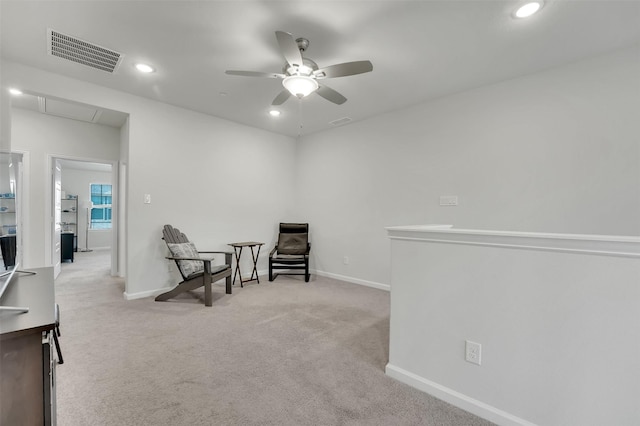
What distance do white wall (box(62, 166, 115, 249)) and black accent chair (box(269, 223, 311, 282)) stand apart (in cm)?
665

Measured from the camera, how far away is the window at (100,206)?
863 centimetres

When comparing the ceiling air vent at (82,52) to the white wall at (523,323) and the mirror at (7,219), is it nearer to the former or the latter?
the mirror at (7,219)

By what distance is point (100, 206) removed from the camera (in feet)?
28.7

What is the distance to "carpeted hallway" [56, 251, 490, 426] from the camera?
1.64 meters

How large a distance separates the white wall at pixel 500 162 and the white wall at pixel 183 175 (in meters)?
1.30

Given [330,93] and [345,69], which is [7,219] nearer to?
[345,69]

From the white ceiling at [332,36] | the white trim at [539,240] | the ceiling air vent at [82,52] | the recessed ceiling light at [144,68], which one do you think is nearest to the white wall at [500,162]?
the white ceiling at [332,36]

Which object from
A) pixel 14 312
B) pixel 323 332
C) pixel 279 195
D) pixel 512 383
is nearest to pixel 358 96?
pixel 279 195

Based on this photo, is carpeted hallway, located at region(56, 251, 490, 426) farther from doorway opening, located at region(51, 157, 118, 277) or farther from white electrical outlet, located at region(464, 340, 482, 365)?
doorway opening, located at region(51, 157, 118, 277)

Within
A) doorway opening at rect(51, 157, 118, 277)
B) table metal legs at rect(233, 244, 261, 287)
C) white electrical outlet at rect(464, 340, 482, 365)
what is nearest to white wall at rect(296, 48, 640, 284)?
table metal legs at rect(233, 244, 261, 287)

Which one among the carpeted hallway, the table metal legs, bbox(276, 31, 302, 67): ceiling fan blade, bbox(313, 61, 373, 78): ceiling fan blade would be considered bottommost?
the carpeted hallway

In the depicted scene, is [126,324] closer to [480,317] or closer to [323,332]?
[323,332]

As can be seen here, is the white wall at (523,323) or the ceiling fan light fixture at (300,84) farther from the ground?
the ceiling fan light fixture at (300,84)

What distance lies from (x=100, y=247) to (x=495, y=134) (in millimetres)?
10334
